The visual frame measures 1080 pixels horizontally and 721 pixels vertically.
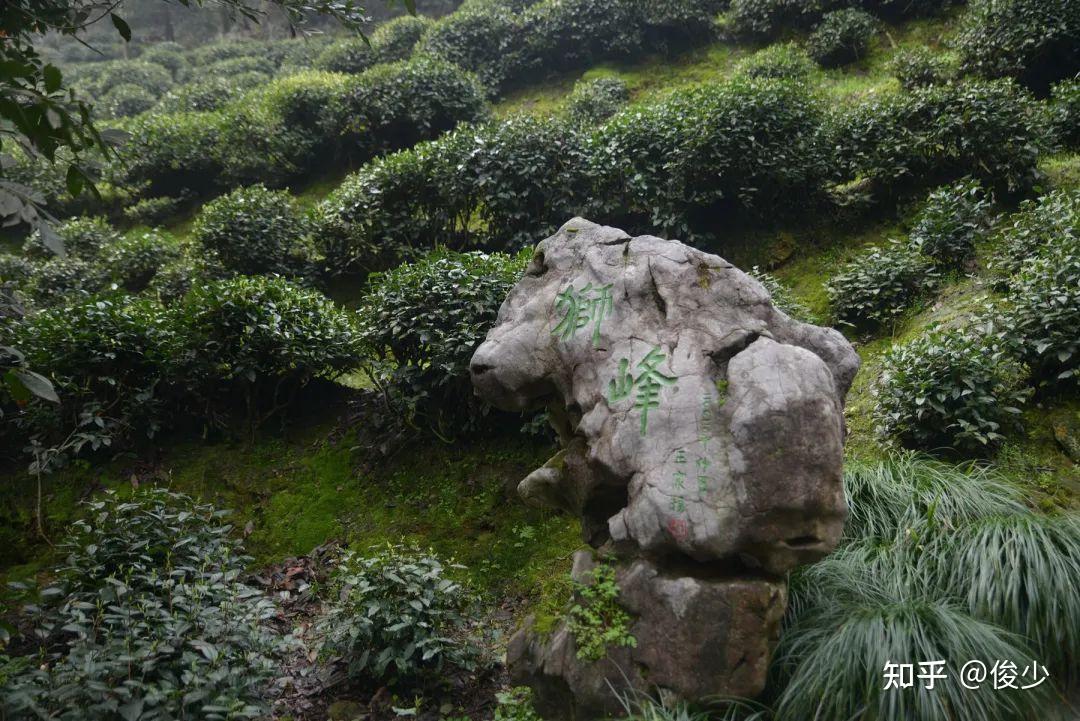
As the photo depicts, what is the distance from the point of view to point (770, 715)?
3.34 metres

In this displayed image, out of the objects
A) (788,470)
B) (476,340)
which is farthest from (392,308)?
(788,470)

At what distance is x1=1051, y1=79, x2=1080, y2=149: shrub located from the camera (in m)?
7.42

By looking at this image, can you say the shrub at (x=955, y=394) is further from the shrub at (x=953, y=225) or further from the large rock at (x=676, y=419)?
the shrub at (x=953, y=225)

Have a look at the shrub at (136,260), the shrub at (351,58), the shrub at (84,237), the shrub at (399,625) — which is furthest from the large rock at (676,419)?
the shrub at (351,58)

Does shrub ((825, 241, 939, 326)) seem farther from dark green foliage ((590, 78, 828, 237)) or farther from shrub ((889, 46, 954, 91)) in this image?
shrub ((889, 46, 954, 91))

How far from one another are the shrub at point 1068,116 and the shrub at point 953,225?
1.38m

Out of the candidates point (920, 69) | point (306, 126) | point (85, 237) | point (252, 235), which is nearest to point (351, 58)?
point (306, 126)

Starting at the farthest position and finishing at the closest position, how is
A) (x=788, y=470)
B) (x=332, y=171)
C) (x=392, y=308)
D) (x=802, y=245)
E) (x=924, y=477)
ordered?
(x=332, y=171), (x=802, y=245), (x=392, y=308), (x=924, y=477), (x=788, y=470)

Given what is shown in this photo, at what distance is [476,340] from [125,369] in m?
3.29

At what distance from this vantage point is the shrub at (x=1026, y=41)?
836 cm

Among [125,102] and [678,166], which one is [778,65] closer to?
[678,166]

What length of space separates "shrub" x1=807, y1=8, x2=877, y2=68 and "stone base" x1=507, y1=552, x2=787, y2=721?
37.7ft

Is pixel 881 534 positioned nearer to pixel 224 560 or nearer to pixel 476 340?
pixel 476 340

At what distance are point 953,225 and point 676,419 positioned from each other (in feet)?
16.4
